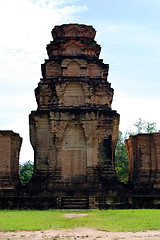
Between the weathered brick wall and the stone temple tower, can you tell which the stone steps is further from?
the weathered brick wall

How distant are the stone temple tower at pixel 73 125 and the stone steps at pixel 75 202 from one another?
642 millimetres

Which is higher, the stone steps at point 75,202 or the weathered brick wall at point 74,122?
the weathered brick wall at point 74,122

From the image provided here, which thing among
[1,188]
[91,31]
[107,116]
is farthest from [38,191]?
[91,31]

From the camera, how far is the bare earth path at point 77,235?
10.8 meters

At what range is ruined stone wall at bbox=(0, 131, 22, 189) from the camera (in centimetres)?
2480


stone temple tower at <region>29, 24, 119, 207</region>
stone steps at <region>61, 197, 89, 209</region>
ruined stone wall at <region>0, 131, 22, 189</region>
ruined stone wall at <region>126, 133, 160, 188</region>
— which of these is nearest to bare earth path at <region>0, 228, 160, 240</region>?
stone steps at <region>61, 197, 89, 209</region>

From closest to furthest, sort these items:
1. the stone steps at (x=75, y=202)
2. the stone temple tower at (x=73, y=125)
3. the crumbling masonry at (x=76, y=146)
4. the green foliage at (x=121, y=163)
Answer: the stone steps at (x=75, y=202), the crumbling masonry at (x=76, y=146), the stone temple tower at (x=73, y=125), the green foliage at (x=121, y=163)

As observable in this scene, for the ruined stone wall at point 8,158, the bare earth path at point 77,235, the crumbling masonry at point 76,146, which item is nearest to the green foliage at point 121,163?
the crumbling masonry at point 76,146

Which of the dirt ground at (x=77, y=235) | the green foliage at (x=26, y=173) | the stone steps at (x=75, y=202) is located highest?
the green foliage at (x=26, y=173)

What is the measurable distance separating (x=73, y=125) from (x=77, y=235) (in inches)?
601

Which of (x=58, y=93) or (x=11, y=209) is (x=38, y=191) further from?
(x=58, y=93)

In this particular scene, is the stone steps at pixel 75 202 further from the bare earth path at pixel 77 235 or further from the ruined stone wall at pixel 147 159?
the bare earth path at pixel 77 235

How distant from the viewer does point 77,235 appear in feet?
37.3

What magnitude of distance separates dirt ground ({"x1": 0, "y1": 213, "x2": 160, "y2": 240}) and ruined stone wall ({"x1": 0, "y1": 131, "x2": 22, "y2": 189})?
13.1 m
